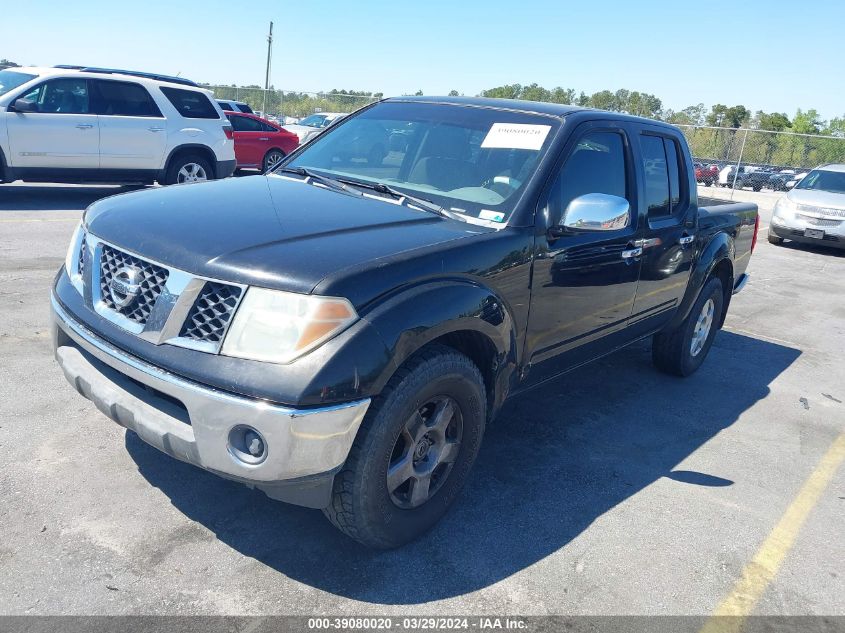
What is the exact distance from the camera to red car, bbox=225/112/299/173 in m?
16.0

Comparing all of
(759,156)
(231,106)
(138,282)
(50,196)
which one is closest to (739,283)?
(138,282)

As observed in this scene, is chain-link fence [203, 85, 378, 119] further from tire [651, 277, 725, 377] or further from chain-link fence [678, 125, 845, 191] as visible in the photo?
tire [651, 277, 725, 377]

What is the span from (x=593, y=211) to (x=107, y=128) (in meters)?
9.52

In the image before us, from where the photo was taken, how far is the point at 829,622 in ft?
9.51

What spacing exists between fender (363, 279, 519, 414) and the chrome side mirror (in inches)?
22.6

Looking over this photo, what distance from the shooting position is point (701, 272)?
5195mm

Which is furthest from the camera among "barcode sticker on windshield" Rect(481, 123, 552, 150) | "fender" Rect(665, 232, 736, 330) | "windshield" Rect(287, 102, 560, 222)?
"fender" Rect(665, 232, 736, 330)

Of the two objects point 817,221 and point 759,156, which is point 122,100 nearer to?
point 817,221

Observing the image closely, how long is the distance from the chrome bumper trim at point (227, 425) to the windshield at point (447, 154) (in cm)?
141

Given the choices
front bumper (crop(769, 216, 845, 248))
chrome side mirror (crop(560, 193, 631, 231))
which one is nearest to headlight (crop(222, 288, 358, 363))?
chrome side mirror (crop(560, 193, 631, 231))

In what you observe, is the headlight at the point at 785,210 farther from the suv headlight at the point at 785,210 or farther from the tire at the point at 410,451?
the tire at the point at 410,451

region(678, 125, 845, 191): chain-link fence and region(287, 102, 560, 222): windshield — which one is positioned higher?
region(678, 125, 845, 191): chain-link fence

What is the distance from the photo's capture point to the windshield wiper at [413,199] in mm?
3418

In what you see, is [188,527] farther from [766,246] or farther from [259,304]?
[766,246]
